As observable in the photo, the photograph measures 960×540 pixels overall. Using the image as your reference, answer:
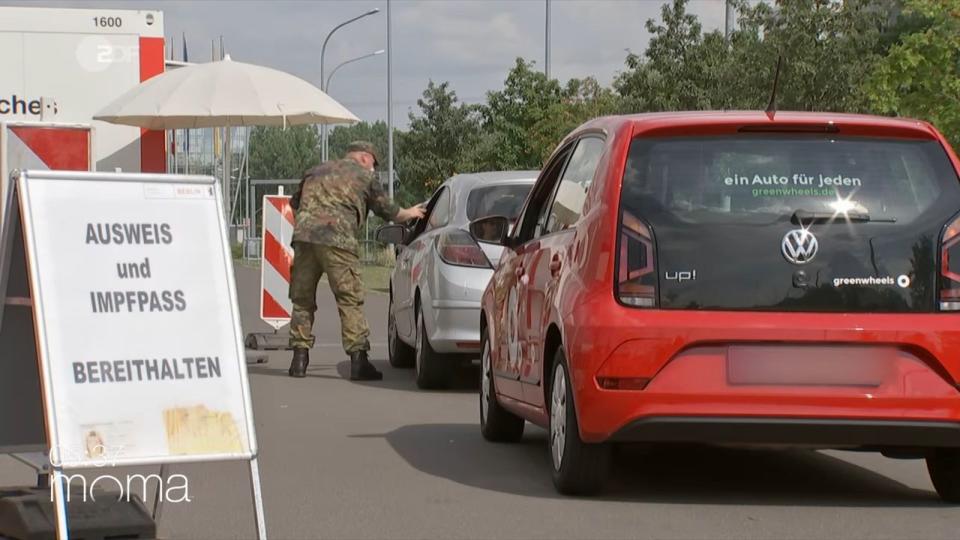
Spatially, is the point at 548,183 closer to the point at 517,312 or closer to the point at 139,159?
the point at 517,312

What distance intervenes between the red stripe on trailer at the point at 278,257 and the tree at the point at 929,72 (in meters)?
18.5

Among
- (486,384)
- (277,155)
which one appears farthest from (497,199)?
(277,155)

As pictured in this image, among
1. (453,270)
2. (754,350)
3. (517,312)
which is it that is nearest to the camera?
(754,350)

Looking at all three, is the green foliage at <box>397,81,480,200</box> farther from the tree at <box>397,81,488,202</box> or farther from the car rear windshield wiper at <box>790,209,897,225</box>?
the car rear windshield wiper at <box>790,209,897,225</box>

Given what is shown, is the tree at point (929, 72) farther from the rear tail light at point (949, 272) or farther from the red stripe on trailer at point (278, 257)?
the rear tail light at point (949, 272)

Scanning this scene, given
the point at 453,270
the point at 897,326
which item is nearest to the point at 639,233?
the point at 897,326

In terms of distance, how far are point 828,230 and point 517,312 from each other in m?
2.14

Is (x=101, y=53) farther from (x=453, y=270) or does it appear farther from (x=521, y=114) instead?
(x=521, y=114)

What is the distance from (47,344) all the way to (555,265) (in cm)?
308

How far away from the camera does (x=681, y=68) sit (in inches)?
1537

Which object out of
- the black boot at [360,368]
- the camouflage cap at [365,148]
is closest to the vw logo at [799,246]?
the black boot at [360,368]

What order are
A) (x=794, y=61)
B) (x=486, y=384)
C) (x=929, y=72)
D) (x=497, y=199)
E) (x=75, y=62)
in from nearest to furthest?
(x=486, y=384), (x=497, y=199), (x=75, y=62), (x=794, y=61), (x=929, y=72)

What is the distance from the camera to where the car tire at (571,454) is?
7.95 meters

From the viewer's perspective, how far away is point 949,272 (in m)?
7.73
